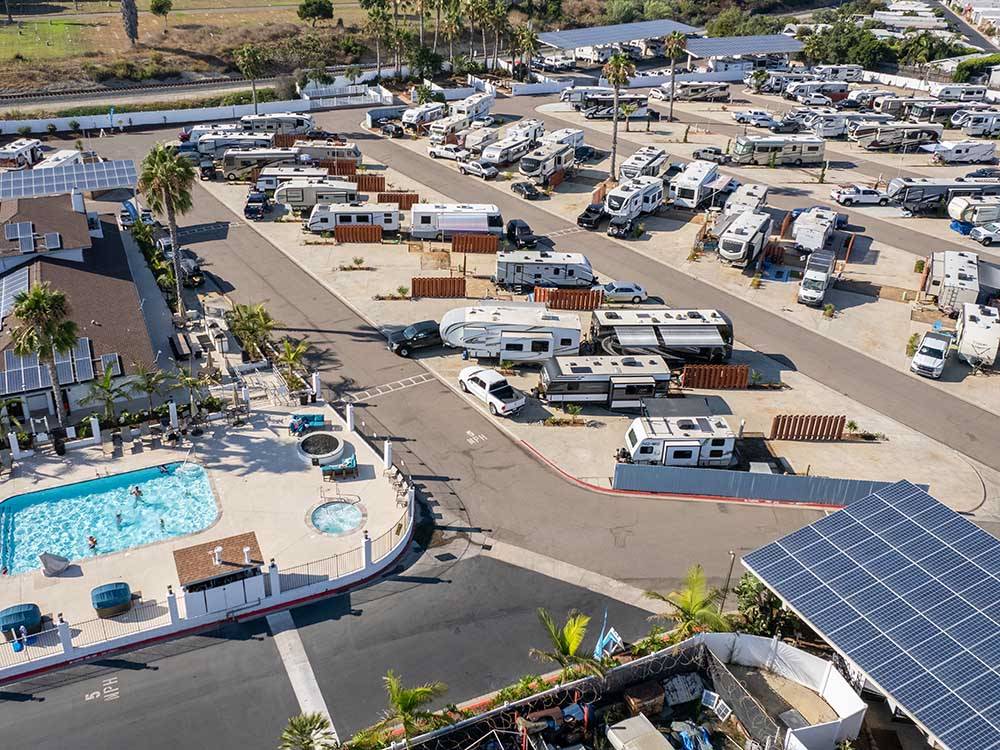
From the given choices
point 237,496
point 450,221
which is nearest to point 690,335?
point 450,221

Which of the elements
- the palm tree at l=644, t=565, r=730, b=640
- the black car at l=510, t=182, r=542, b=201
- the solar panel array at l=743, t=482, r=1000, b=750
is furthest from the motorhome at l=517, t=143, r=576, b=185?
the palm tree at l=644, t=565, r=730, b=640

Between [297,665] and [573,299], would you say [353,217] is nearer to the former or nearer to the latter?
[573,299]

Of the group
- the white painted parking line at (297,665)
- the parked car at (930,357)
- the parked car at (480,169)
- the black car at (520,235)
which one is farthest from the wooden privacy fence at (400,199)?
the white painted parking line at (297,665)

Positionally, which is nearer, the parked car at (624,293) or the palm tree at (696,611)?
the palm tree at (696,611)

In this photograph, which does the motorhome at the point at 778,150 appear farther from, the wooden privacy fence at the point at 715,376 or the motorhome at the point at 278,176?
the wooden privacy fence at the point at 715,376

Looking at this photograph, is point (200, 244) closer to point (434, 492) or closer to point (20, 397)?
point (20, 397)

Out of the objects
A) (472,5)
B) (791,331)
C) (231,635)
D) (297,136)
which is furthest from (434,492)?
(472,5)

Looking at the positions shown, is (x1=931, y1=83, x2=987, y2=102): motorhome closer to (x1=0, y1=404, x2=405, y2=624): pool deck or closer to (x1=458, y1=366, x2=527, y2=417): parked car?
(x1=458, y1=366, x2=527, y2=417): parked car
